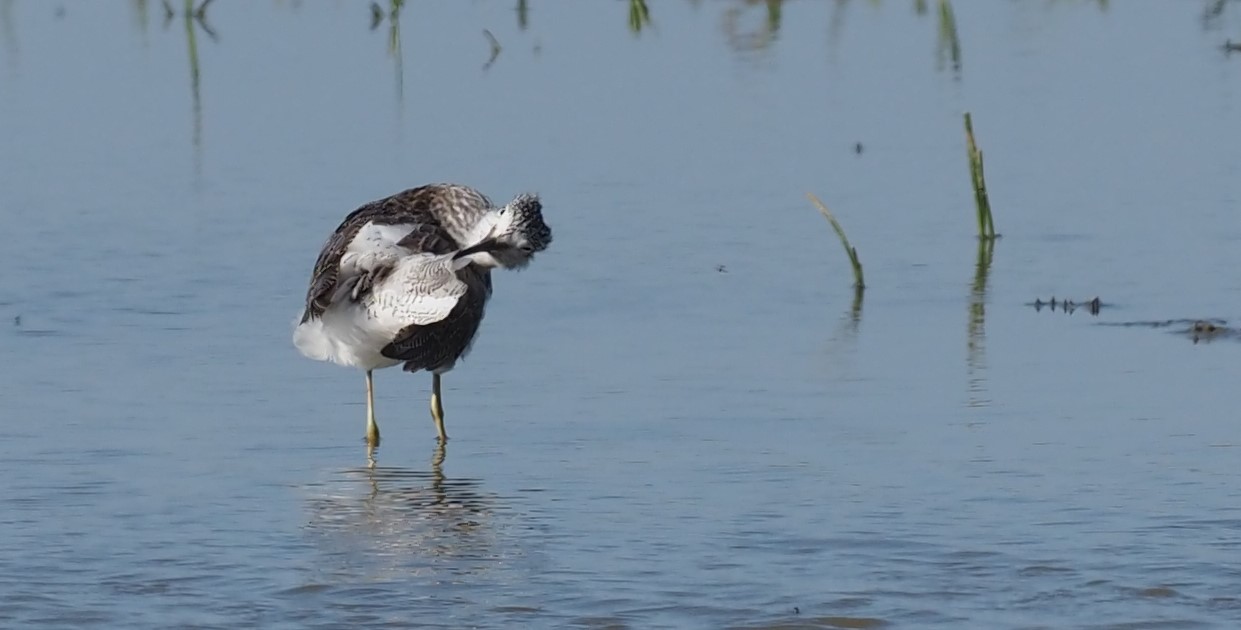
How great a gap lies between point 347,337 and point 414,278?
443 mm

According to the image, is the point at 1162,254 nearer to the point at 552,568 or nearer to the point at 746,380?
the point at 746,380

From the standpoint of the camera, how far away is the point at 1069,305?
9.06 m

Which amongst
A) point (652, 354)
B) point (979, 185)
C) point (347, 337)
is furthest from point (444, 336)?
point (979, 185)

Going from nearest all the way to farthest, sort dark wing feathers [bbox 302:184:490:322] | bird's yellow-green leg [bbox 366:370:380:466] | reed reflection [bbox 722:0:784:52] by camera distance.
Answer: dark wing feathers [bbox 302:184:490:322]
bird's yellow-green leg [bbox 366:370:380:466]
reed reflection [bbox 722:0:784:52]

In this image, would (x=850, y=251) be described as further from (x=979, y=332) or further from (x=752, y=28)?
(x=752, y=28)

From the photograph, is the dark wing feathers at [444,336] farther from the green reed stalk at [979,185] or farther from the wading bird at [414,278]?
the green reed stalk at [979,185]

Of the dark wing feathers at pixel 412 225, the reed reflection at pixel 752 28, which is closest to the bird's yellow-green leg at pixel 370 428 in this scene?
the dark wing feathers at pixel 412 225

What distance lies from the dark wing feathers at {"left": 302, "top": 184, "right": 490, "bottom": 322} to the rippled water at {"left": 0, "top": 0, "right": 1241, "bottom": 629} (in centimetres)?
50

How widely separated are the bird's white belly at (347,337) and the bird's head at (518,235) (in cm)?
44

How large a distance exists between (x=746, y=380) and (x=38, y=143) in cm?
665

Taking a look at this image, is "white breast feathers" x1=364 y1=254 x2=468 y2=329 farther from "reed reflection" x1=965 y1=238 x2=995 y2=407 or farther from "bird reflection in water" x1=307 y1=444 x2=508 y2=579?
"reed reflection" x1=965 y1=238 x2=995 y2=407

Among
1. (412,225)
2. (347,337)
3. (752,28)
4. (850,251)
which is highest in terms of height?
(752,28)

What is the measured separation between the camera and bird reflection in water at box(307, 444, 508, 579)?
6039mm

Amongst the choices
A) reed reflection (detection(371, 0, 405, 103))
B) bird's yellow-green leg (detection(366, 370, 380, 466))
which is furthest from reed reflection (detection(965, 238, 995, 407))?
reed reflection (detection(371, 0, 405, 103))
